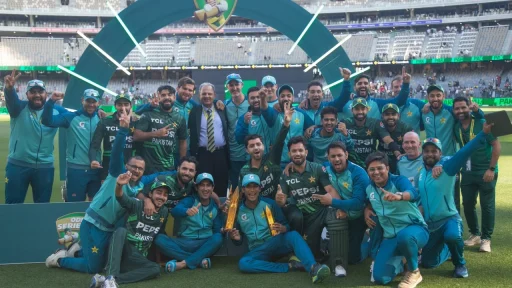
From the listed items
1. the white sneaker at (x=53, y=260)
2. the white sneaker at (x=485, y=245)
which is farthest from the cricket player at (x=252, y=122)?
the white sneaker at (x=485, y=245)

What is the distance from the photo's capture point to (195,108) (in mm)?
7250

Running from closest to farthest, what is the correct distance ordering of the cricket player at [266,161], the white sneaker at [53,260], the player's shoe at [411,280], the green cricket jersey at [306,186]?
1. the player's shoe at [411,280]
2. the white sneaker at [53,260]
3. the green cricket jersey at [306,186]
4. the cricket player at [266,161]

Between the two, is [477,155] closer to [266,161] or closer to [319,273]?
[266,161]

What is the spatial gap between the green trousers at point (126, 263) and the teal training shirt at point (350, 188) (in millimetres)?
1980

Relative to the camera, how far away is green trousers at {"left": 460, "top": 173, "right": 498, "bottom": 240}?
255 inches

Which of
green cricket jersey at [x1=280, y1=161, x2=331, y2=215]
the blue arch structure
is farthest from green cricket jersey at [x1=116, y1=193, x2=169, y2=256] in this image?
the blue arch structure

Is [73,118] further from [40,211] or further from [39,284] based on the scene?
[39,284]

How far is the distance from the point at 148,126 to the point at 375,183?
2.85 m

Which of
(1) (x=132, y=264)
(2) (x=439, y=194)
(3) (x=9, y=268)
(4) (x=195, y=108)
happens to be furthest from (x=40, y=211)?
(2) (x=439, y=194)

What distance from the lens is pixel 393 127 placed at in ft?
22.6

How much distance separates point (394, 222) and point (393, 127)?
1.73 m

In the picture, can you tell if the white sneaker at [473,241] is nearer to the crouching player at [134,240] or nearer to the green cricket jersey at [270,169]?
the green cricket jersey at [270,169]

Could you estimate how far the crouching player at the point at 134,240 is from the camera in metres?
5.41

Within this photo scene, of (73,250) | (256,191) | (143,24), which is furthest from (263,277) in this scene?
(143,24)
